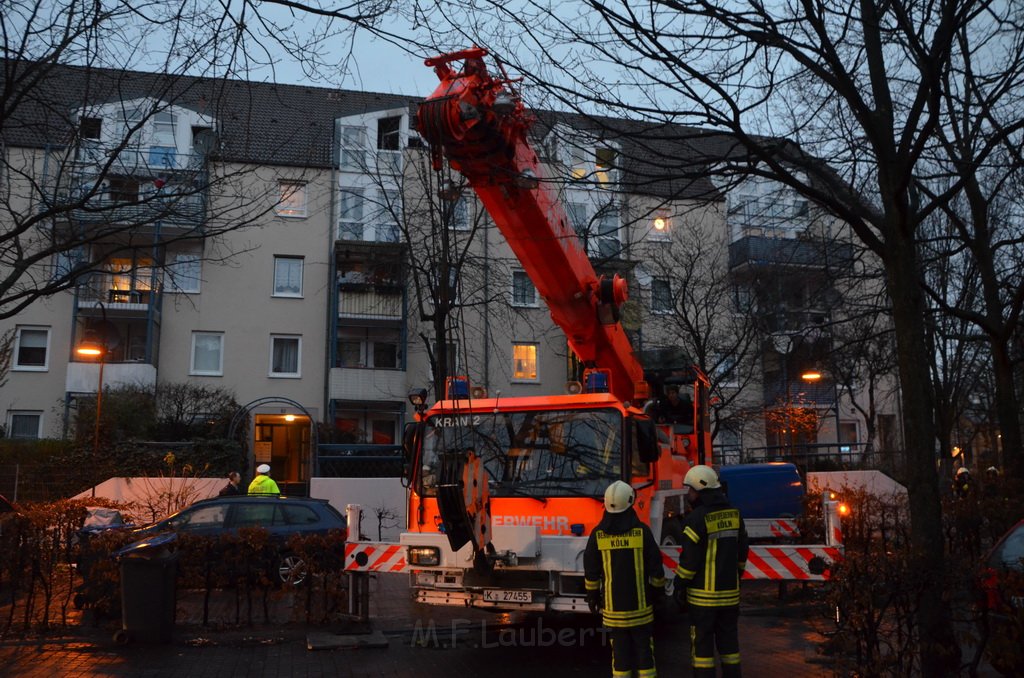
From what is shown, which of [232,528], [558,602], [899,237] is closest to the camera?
[899,237]

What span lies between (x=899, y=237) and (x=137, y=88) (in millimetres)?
7610

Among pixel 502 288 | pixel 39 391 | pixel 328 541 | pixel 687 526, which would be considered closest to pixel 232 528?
pixel 328 541

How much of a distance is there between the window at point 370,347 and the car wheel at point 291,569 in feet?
63.0

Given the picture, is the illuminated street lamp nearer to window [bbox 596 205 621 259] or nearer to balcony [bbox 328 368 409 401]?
balcony [bbox 328 368 409 401]

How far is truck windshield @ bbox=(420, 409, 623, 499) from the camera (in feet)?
28.6

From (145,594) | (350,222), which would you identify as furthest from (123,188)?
(350,222)

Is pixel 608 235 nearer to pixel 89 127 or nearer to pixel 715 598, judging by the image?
pixel 89 127

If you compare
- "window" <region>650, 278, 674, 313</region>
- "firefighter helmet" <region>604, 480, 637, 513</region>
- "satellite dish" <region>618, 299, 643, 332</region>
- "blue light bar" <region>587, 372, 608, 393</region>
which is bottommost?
"firefighter helmet" <region>604, 480, 637, 513</region>

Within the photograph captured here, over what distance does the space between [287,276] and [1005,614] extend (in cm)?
2824

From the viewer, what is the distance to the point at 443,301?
1558cm

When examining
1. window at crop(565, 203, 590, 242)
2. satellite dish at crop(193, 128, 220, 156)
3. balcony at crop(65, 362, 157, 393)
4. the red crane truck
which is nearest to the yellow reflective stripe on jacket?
the red crane truck

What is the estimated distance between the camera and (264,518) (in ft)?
44.1

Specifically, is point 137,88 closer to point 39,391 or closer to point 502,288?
point 502,288

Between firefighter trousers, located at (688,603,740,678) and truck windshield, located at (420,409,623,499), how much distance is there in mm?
2319
